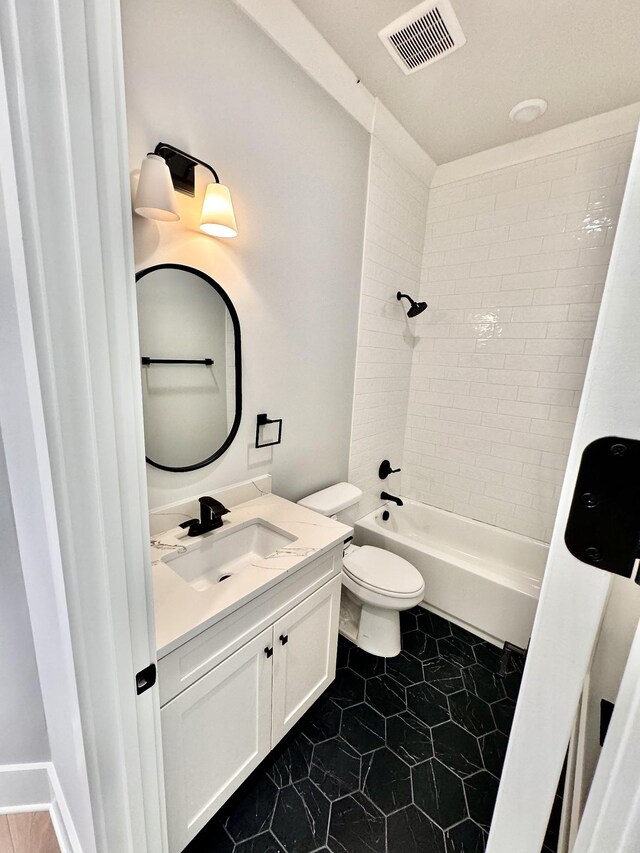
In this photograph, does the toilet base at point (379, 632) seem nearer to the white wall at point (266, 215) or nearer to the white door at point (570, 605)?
the white wall at point (266, 215)

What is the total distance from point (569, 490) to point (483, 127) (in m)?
2.43

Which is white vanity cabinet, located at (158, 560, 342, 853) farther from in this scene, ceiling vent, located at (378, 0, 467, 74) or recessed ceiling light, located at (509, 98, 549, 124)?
recessed ceiling light, located at (509, 98, 549, 124)

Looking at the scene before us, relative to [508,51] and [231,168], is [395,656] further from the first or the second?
[508,51]

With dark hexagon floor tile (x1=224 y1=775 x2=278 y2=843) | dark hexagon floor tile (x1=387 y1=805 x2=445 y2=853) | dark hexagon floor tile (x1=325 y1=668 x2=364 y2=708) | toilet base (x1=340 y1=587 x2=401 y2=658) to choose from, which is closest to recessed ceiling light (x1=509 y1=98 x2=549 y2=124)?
toilet base (x1=340 y1=587 x2=401 y2=658)

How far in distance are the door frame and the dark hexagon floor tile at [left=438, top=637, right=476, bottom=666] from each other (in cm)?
158

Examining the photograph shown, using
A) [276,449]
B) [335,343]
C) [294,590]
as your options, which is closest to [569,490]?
[294,590]

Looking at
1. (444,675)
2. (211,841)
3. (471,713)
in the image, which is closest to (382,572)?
(444,675)

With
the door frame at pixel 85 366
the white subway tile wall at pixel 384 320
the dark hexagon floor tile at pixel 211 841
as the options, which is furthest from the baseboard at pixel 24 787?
the white subway tile wall at pixel 384 320

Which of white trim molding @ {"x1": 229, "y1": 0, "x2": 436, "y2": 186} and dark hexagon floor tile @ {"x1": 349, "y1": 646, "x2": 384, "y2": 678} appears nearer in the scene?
white trim molding @ {"x1": 229, "y1": 0, "x2": 436, "y2": 186}

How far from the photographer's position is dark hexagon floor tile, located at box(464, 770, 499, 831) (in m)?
1.21

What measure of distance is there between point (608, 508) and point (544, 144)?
2.54 metres

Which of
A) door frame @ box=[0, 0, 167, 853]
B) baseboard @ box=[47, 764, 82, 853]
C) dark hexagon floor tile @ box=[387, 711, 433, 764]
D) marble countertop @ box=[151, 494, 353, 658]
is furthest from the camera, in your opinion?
dark hexagon floor tile @ box=[387, 711, 433, 764]

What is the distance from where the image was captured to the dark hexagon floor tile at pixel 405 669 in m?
1.73

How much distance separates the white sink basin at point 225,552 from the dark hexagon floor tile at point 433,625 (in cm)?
123
